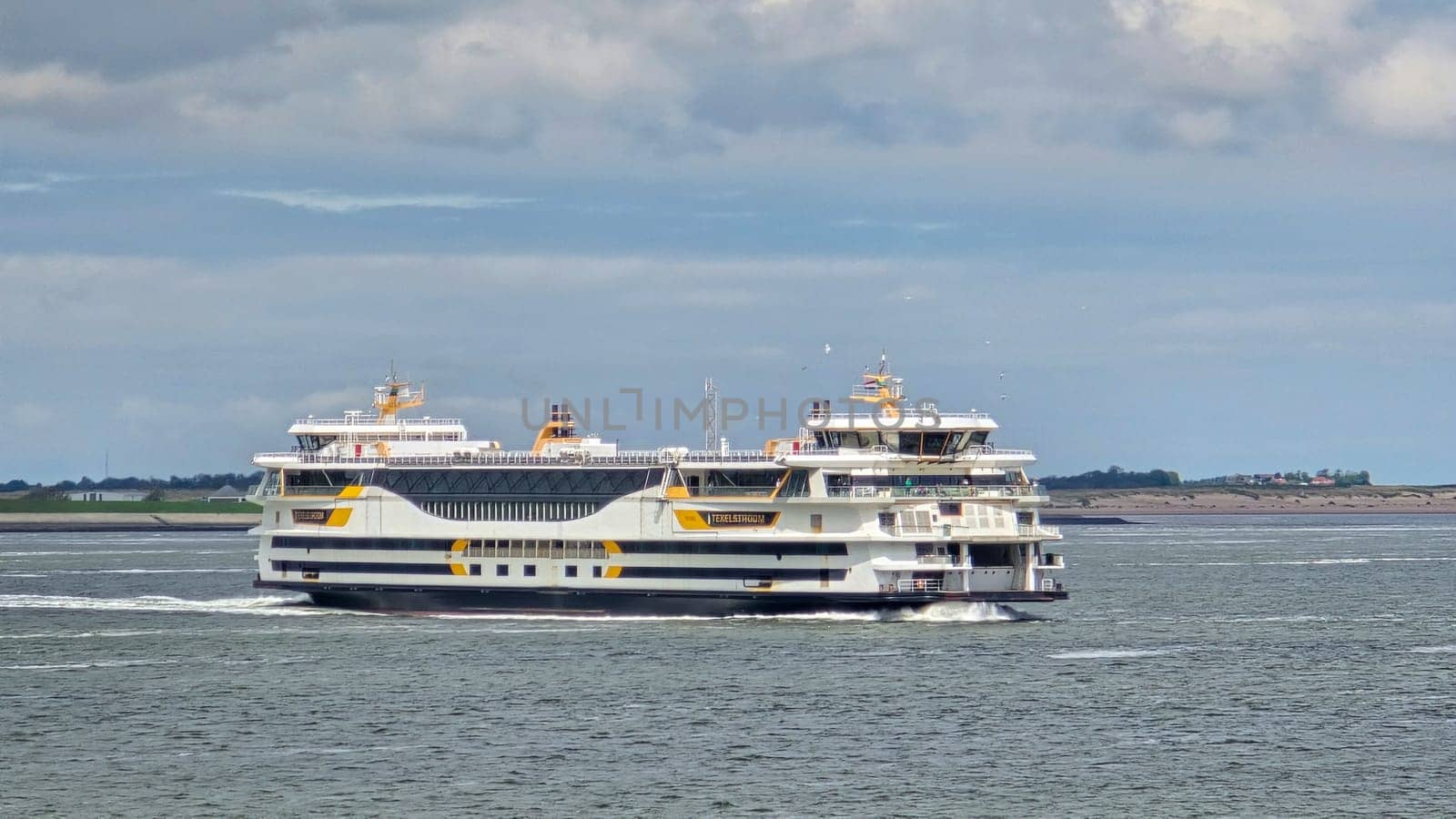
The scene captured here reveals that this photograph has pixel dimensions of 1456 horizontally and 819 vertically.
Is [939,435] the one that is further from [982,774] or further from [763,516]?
[982,774]

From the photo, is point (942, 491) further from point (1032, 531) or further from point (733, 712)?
point (733, 712)

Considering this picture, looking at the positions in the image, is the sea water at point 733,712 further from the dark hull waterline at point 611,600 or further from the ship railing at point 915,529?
the ship railing at point 915,529

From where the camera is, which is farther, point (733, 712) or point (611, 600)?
Answer: point (611, 600)

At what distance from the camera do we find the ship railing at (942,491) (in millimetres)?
58916

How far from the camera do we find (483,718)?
1746 inches

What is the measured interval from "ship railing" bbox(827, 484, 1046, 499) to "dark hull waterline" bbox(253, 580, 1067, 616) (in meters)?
3.01

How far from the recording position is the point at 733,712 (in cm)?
4509

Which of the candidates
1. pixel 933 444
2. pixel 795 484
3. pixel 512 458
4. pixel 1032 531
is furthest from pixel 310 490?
pixel 1032 531

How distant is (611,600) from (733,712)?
718 inches

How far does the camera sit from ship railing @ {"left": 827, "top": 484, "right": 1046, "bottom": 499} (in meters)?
58.9

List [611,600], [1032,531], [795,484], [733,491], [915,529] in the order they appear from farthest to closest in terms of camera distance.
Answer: [611,600] → [733,491] → [795,484] → [1032,531] → [915,529]

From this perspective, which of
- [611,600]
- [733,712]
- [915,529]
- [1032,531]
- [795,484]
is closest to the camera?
[733,712]

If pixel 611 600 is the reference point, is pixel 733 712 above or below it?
below

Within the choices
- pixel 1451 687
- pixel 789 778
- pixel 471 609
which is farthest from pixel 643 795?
pixel 471 609
